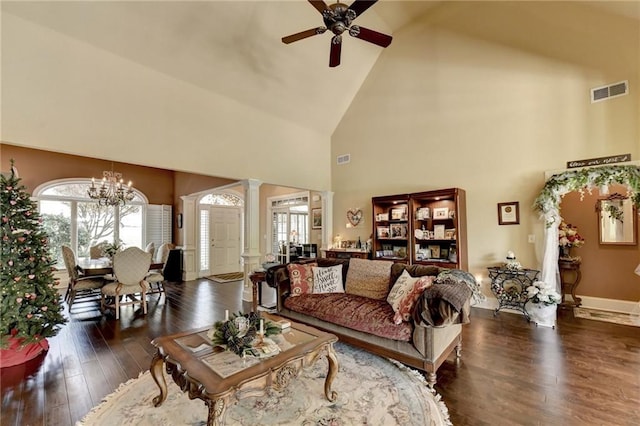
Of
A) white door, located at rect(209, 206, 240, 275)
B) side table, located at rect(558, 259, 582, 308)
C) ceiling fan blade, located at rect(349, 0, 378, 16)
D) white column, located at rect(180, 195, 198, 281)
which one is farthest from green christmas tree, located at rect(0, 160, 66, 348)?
side table, located at rect(558, 259, 582, 308)

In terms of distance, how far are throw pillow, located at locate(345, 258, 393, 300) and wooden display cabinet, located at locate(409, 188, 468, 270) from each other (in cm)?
192

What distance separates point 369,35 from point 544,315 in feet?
14.0

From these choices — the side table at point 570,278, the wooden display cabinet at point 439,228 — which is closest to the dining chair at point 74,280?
the wooden display cabinet at point 439,228

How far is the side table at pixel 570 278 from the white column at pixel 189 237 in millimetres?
→ 7843

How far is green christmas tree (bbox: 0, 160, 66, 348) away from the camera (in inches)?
109

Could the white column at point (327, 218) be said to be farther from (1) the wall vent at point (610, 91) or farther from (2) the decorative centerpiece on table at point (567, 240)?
(1) the wall vent at point (610, 91)

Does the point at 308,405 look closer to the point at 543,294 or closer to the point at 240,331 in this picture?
the point at 240,331

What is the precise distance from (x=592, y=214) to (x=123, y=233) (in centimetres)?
1016

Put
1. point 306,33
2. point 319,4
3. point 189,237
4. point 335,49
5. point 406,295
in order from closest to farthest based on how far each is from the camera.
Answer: point 406,295 < point 319,4 < point 306,33 < point 335,49 < point 189,237

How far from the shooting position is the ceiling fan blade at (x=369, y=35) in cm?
310

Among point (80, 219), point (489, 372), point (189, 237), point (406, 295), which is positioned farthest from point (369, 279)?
point (80, 219)

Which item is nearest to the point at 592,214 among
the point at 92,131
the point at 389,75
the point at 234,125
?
the point at 389,75

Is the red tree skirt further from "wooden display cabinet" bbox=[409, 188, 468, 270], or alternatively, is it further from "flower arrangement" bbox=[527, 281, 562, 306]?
"flower arrangement" bbox=[527, 281, 562, 306]

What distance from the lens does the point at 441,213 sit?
203 inches
